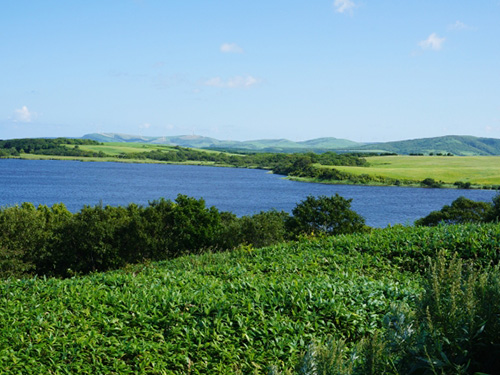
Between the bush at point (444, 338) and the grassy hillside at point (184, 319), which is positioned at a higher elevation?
the bush at point (444, 338)

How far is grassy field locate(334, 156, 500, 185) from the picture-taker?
130012mm

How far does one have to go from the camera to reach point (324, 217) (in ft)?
111

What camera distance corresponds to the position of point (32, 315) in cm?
757

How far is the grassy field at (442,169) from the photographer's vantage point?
130012 millimetres

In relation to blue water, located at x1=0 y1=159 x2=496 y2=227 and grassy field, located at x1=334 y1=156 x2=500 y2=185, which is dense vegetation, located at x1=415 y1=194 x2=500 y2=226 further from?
grassy field, located at x1=334 y1=156 x2=500 y2=185

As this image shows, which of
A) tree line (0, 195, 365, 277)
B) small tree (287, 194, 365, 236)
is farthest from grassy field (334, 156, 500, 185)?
tree line (0, 195, 365, 277)

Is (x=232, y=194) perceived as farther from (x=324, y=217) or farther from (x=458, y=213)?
(x=324, y=217)

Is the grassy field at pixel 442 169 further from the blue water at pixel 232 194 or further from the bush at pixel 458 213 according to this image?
the bush at pixel 458 213

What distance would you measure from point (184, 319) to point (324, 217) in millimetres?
27366

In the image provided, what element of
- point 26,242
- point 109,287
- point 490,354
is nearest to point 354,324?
point 490,354

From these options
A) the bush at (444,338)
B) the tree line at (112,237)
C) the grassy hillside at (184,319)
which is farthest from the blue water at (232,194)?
the bush at (444,338)

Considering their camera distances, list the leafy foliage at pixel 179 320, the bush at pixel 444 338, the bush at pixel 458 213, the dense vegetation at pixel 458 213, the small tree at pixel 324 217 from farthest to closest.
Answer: the bush at pixel 458 213 < the dense vegetation at pixel 458 213 < the small tree at pixel 324 217 < the leafy foliage at pixel 179 320 < the bush at pixel 444 338

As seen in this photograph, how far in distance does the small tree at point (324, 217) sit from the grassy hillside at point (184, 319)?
917 inches

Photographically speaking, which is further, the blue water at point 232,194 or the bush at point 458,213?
the blue water at point 232,194
